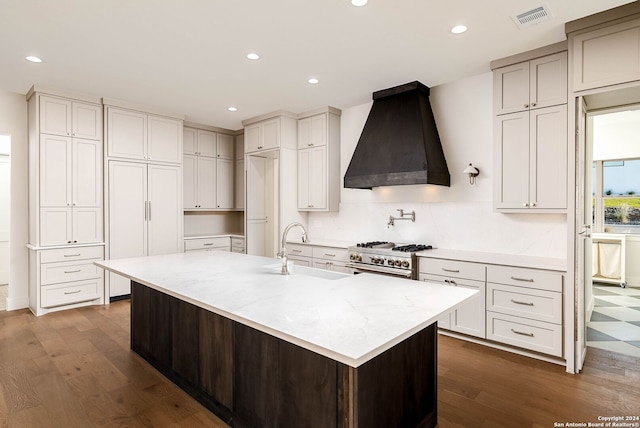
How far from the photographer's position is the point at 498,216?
3.68 m

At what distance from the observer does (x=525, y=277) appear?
300 centimetres

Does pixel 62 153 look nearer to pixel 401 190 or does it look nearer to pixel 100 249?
pixel 100 249

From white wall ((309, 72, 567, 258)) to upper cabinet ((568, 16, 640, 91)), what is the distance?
3.37ft

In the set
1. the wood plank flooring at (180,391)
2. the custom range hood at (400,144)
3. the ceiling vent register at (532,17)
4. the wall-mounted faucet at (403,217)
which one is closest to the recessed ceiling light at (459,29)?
the ceiling vent register at (532,17)

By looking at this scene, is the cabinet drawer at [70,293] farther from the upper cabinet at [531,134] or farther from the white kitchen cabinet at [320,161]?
the upper cabinet at [531,134]

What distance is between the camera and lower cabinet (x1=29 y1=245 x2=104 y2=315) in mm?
4230

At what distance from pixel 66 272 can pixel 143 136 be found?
80.6 inches

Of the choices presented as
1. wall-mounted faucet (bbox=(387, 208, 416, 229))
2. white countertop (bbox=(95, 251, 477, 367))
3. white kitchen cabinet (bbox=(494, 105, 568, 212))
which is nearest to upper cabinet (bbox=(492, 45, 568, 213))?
white kitchen cabinet (bbox=(494, 105, 568, 212))

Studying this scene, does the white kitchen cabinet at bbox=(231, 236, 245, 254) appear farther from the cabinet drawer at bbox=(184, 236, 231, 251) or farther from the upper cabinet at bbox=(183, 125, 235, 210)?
the upper cabinet at bbox=(183, 125, 235, 210)

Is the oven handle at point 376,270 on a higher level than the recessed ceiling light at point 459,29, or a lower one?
lower

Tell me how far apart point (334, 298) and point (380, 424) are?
23.7 inches

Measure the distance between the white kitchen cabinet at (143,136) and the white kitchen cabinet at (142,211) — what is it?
14 centimetres

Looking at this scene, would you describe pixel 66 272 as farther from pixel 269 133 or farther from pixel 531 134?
pixel 531 134

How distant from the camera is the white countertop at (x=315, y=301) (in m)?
1.29
